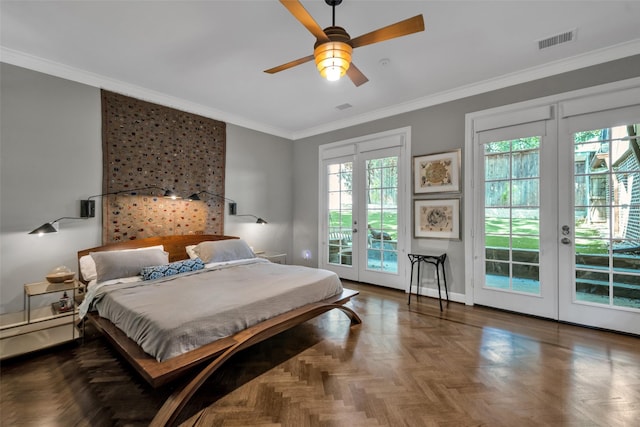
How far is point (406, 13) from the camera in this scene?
2.23 metres

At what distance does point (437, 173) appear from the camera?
3.79m

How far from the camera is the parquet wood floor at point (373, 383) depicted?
1623 millimetres

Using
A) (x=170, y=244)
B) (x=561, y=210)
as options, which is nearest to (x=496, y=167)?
(x=561, y=210)

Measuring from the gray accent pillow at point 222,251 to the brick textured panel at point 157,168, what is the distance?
52 centimetres

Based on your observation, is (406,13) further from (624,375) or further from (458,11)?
(624,375)

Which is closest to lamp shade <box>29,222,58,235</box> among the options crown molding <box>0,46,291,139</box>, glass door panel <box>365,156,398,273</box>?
crown molding <box>0,46,291,139</box>

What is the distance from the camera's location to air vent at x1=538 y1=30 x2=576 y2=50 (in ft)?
8.16

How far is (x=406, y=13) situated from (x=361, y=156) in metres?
2.47

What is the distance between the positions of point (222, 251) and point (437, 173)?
3108 millimetres

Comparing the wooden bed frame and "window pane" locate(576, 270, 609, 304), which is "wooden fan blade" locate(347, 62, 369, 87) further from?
"window pane" locate(576, 270, 609, 304)

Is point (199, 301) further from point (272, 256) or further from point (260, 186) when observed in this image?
point (260, 186)

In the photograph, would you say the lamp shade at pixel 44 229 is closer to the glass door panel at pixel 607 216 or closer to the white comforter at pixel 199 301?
the white comforter at pixel 199 301

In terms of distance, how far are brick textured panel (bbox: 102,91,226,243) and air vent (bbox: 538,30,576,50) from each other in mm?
4077

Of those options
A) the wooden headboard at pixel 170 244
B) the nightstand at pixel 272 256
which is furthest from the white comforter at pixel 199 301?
the nightstand at pixel 272 256
